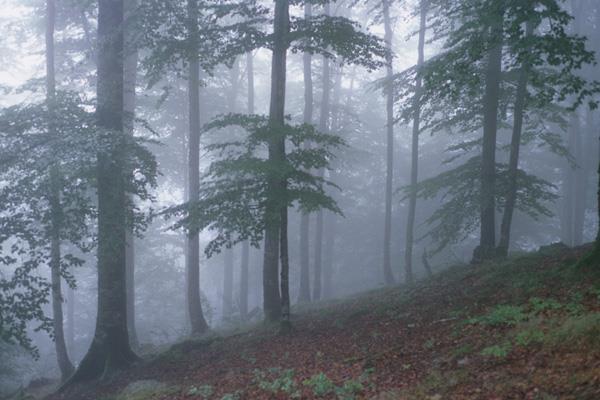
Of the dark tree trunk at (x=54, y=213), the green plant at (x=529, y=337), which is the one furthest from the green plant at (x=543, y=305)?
the dark tree trunk at (x=54, y=213)

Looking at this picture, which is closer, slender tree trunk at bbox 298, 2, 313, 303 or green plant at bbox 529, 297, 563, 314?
green plant at bbox 529, 297, 563, 314

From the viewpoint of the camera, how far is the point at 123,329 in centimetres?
1316

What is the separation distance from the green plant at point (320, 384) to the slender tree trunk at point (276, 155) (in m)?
3.85

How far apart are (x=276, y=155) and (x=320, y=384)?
546 cm

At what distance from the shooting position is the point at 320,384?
24.3ft

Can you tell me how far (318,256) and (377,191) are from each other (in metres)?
12.2

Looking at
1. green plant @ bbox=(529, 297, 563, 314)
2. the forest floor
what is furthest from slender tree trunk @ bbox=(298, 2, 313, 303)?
green plant @ bbox=(529, 297, 563, 314)

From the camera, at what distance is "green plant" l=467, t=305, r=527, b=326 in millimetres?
7778

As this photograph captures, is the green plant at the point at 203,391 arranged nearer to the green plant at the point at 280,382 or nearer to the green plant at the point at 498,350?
the green plant at the point at 280,382

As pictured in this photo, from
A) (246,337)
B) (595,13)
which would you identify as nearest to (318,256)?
(246,337)

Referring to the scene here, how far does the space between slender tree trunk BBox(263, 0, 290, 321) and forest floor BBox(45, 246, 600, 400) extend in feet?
3.12

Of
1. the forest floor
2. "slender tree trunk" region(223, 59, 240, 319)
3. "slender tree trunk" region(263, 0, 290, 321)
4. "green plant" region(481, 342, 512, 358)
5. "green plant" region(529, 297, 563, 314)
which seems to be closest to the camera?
the forest floor

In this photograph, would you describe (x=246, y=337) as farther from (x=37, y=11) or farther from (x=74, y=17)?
(x=37, y=11)

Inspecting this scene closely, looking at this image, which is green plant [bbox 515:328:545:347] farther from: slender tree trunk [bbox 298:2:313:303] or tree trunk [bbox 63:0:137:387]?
slender tree trunk [bbox 298:2:313:303]
